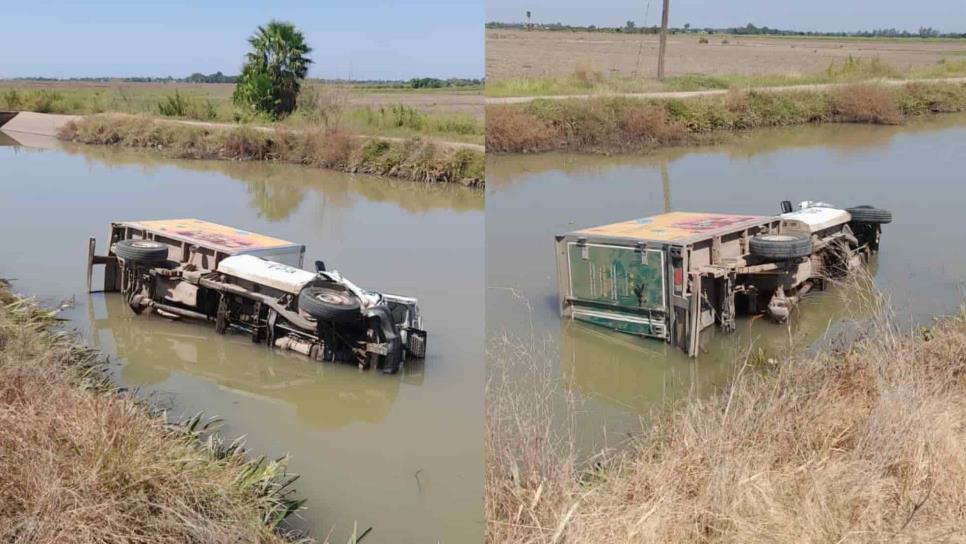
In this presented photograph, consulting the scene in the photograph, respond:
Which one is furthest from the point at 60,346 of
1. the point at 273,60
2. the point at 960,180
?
the point at 273,60

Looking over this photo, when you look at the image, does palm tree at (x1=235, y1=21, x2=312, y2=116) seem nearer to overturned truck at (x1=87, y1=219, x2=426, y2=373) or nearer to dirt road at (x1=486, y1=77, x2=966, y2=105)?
dirt road at (x1=486, y1=77, x2=966, y2=105)

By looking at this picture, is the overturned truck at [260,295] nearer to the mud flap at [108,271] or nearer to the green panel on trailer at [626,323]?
the mud flap at [108,271]

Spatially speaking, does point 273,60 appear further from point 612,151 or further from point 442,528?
point 442,528

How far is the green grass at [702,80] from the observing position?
2289cm

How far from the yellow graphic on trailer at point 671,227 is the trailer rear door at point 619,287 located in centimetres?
17

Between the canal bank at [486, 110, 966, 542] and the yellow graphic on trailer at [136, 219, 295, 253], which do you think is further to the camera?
the yellow graphic on trailer at [136, 219, 295, 253]

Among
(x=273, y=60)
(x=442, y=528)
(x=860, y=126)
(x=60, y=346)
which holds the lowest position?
(x=442, y=528)

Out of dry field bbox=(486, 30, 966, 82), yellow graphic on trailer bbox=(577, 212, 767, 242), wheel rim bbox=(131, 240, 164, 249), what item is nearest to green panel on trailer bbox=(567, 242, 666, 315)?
yellow graphic on trailer bbox=(577, 212, 767, 242)

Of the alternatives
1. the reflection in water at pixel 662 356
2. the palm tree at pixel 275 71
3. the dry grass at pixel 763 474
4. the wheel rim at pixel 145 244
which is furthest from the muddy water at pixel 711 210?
the palm tree at pixel 275 71

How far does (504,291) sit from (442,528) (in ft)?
15.6

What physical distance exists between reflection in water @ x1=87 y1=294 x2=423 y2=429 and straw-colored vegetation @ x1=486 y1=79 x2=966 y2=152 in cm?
813

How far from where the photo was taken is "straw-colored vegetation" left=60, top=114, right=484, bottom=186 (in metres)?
21.2

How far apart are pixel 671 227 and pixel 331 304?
3.34m

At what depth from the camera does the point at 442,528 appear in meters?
5.19
